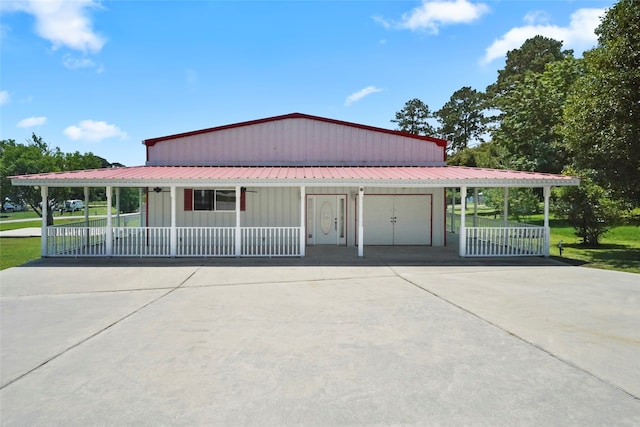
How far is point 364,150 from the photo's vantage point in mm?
16344

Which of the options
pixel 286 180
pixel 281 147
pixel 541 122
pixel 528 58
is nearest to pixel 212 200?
pixel 281 147

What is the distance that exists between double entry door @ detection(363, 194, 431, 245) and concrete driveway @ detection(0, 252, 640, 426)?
6439 millimetres

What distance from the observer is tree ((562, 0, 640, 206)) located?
12.1 metres

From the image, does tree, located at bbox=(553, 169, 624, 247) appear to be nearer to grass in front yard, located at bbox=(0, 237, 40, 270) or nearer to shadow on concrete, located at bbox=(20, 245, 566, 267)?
shadow on concrete, located at bbox=(20, 245, 566, 267)

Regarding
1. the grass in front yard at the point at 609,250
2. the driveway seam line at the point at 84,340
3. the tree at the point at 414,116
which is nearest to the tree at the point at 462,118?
the tree at the point at 414,116

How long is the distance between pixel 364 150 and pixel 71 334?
41.5ft

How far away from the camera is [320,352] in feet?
16.7

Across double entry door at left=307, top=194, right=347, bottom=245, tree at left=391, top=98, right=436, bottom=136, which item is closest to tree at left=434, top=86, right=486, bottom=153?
tree at left=391, top=98, right=436, bottom=136

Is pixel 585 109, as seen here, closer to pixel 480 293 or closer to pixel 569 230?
pixel 480 293

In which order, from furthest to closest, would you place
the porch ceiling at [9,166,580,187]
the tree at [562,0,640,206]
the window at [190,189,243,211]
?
the window at [190,189,243,211], the porch ceiling at [9,166,580,187], the tree at [562,0,640,206]

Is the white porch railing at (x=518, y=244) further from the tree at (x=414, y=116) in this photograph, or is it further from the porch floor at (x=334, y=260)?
the tree at (x=414, y=116)

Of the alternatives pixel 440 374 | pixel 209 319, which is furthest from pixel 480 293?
pixel 209 319

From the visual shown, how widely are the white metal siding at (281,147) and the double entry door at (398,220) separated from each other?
1.71 m

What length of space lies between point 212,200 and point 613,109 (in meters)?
13.8
